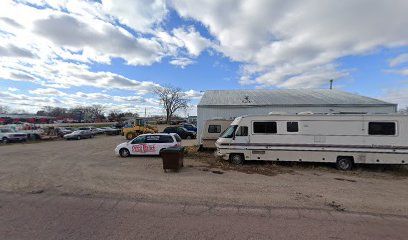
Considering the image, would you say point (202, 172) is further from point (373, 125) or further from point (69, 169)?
point (373, 125)

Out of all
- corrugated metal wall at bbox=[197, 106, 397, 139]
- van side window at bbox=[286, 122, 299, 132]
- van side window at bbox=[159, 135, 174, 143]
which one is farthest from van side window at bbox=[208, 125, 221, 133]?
van side window at bbox=[286, 122, 299, 132]

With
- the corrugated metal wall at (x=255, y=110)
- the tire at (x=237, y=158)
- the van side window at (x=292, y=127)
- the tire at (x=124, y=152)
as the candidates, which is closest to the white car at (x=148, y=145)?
the tire at (x=124, y=152)

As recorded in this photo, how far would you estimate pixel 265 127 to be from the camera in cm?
1284

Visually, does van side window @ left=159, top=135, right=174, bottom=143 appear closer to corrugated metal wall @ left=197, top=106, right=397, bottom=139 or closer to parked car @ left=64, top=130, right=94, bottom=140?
corrugated metal wall @ left=197, top=106, right=397, bottom=139

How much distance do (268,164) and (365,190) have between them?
5011 mm

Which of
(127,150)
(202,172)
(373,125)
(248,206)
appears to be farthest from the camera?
(127,150)

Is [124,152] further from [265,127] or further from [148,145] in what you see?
[265,127]

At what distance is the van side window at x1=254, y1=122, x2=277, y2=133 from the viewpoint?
12758mm

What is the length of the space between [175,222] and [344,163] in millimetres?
9714

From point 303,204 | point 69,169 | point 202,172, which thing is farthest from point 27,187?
point 303,204

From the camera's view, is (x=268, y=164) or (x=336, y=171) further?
(x=268, y=164)

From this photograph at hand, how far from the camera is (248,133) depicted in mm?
12906

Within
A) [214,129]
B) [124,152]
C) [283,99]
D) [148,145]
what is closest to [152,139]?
[148,145]

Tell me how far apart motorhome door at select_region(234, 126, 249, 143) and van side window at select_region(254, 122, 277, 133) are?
1.65 feet
